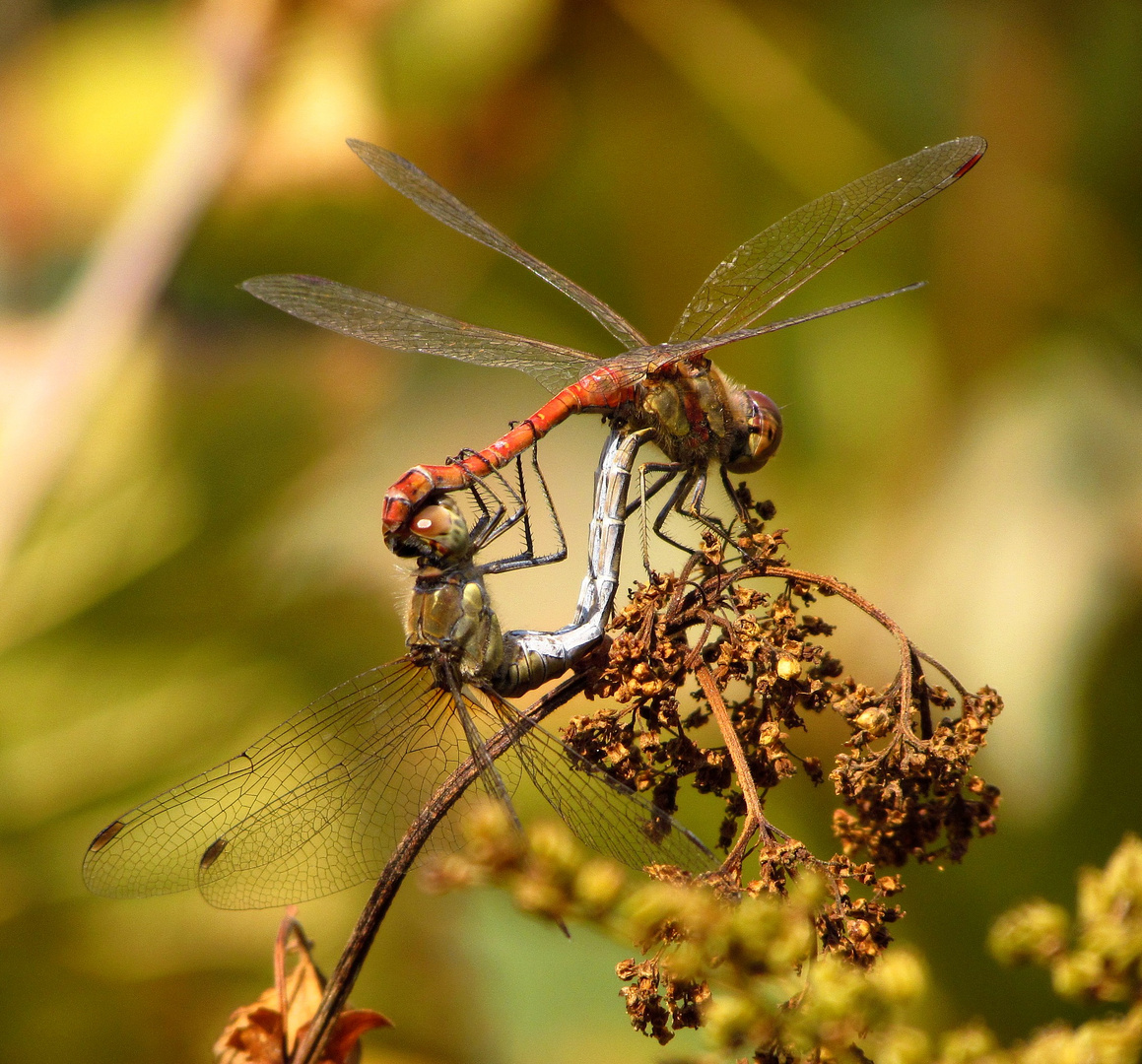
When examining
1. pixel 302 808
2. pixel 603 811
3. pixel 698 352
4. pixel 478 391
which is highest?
pixel 478 391

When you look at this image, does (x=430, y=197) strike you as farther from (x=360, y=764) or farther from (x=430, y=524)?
(x=360, y=764)

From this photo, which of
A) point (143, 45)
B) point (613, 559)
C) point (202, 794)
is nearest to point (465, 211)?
point (613, 559)

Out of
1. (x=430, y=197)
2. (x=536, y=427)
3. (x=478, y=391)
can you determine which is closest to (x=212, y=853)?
(x=536, y=427)

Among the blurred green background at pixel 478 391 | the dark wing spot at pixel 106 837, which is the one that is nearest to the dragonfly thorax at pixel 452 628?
the dark wing spot at pixel 106 837

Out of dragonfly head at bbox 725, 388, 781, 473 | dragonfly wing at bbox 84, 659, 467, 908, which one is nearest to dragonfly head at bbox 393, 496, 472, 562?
dragonfly wing at bbox 84, 659, 467, 908

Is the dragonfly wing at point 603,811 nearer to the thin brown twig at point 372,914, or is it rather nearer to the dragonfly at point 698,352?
the thin brown twig at point 372,914

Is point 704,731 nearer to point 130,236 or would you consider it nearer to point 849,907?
point 849,907

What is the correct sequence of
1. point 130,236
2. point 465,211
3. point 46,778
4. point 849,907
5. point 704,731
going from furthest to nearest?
point 130,236 → point 46,778 → point 704,731 → point 465,211 → point 849,907
